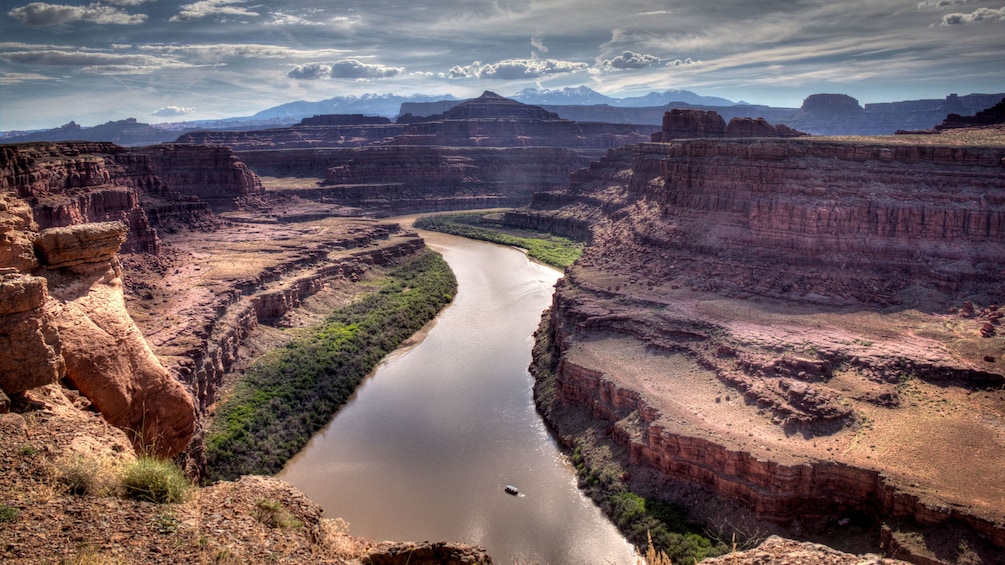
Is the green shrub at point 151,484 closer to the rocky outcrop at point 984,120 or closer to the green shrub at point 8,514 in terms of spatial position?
the green shrub at point 8,514

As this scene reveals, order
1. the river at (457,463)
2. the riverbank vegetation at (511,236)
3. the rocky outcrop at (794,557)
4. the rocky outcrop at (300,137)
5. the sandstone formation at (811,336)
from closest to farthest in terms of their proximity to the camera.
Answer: the rocky outcrop at (794,557) → the sandstone formation at (811,336) → the river at (457,463) → the riverbank vegetation at (511,236) → the rocky outcrop at (300,137)

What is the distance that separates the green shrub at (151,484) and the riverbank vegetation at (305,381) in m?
16.5

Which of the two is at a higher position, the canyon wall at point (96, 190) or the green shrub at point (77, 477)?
the canyon wall at point (96, 190)

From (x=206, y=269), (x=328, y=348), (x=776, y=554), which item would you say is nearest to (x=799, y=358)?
(x=776, y=554)

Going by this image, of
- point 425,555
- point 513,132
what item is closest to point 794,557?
point 425,555

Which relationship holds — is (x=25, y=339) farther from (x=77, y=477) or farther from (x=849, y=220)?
(x=849, y=220)

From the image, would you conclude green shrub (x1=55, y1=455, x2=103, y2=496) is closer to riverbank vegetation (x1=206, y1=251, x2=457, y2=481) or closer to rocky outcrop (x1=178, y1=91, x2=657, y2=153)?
riverbank vegetation (x1=206, y1=251, x2=457, y2=481)

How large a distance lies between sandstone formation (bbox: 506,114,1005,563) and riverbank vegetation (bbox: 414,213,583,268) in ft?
75.9

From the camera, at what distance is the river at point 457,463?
24188 millimetres

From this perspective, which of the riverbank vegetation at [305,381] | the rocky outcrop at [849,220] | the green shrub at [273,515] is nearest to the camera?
the green shrub at [273,515]

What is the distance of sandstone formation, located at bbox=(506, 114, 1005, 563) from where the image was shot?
868 inches

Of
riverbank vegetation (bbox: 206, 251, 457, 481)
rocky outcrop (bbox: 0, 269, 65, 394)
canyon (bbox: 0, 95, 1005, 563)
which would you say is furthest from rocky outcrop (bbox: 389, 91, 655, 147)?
rocky outcrop (bbox: 0, 269, 65, 394)

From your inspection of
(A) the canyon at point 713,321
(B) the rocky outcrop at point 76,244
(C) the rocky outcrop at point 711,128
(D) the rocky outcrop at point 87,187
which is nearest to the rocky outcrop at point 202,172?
(A) the canyon at point 713,321

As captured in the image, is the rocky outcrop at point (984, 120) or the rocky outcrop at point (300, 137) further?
the rocky outcrop at point (300, 137)
